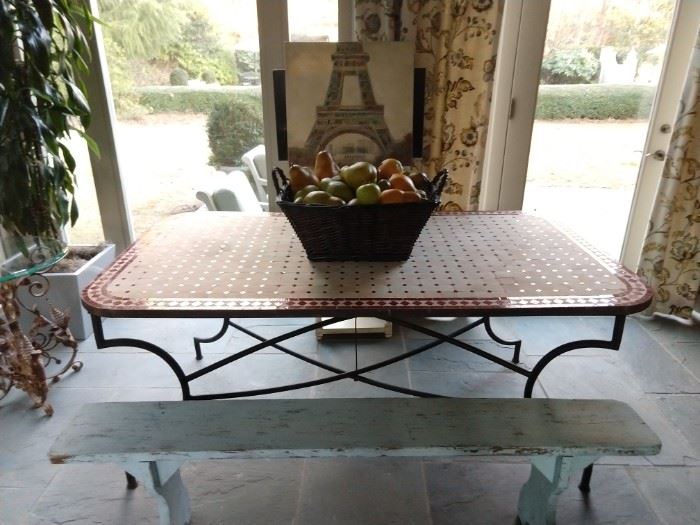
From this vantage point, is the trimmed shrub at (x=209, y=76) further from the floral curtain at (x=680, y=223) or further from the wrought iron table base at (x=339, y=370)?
the floral curtain at (x=680, y=223)

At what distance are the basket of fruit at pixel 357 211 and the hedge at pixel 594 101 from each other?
1.54 meters

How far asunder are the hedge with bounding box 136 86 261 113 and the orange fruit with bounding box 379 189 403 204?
1.74 m

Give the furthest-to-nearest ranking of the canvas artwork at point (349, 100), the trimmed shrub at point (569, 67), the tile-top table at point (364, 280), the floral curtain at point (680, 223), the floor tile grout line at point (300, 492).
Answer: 1. the trimmed shrub at point (569, 67)
2. the floral curtain at point (680, 223)
3. the canvas artwork at point (349, 100)
4. the floor tile grout line at point (300, 492)
5. the tile-top table at point (364, 280)

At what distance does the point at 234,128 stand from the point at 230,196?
631 millimetres

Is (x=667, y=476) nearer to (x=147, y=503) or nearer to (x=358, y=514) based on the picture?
(x=358, y=514)

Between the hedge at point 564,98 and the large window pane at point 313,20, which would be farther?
the hedge at point 564,98

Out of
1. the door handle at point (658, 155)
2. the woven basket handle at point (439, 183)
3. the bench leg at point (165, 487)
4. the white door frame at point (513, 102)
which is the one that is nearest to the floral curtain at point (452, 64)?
the white door frame at point (513, 102)

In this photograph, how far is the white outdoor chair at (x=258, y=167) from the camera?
9.32 feet

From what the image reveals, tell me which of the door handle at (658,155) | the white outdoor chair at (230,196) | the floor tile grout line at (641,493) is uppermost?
the door handle at (658,155)

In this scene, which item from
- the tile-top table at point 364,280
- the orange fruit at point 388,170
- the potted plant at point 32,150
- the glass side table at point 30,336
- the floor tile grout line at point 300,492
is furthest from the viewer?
the potted plant at point 32,150

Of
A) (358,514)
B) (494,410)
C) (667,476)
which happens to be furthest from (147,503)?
(667,476)

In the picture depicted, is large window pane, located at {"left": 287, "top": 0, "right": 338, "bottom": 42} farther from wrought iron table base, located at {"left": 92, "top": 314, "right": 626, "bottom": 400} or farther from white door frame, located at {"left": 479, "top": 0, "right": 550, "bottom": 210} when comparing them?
wrought iron table base, located at {"left": 92, "top": 314, "right": 626, "bottom": 400}

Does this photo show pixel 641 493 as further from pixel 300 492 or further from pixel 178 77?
pixel 178 77

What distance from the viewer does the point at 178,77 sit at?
109 inches
